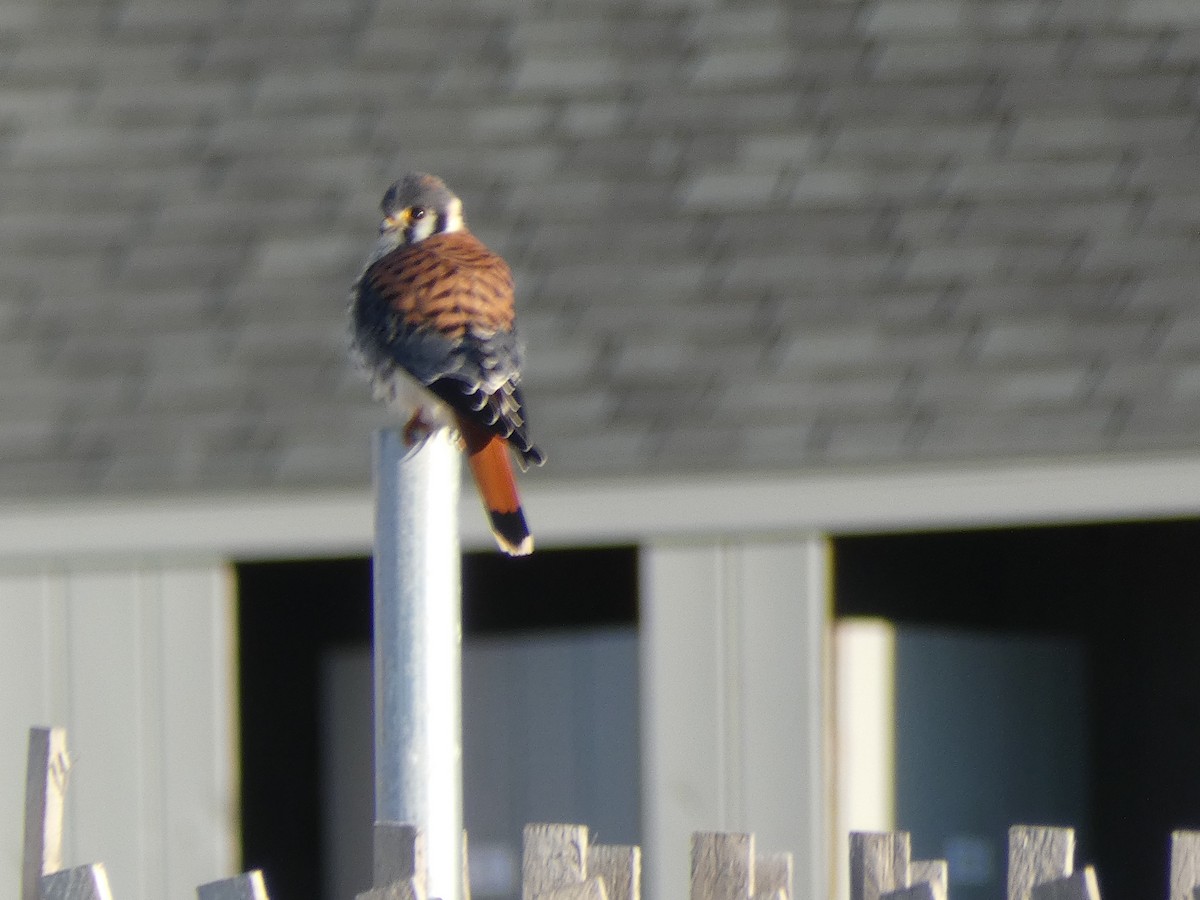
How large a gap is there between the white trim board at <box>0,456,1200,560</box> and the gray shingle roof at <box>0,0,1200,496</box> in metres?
0.06

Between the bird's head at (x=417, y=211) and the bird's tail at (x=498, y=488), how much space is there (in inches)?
19.2

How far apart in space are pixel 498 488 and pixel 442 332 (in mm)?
433

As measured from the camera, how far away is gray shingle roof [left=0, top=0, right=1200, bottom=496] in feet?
15.4

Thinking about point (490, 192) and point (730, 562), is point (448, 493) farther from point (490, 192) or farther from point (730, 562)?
point (490, 192)

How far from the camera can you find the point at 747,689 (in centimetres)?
463

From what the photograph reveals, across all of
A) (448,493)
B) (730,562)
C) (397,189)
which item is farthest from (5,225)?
(448,493)

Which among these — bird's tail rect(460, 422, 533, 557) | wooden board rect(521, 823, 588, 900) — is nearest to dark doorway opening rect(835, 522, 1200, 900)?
bird's tail rect(460, 422, 533, 557)

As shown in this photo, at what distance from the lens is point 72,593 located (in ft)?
15.4

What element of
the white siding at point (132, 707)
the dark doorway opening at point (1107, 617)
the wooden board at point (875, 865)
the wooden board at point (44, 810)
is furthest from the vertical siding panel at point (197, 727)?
the wooden board at point (875, 865)

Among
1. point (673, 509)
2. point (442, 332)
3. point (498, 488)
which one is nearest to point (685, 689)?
point (673, 509)

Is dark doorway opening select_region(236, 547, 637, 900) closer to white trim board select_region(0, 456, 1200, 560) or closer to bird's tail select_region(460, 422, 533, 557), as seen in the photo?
white trim board select_region(0, 456, 1200, 560)

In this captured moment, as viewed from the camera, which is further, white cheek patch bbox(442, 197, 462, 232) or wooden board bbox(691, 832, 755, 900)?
white cheek patch bbox(442, 197, 462, 232)

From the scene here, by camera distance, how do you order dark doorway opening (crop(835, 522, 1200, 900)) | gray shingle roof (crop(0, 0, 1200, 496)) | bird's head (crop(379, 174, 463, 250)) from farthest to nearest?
dark doorway opening (crop(835, 522, 1200, 900)) < gray shingle roof (crop(0, 0, 1200, 496)) < bird's head (crop(379, 174, 463, 250))

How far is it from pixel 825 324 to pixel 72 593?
2.14 metres
